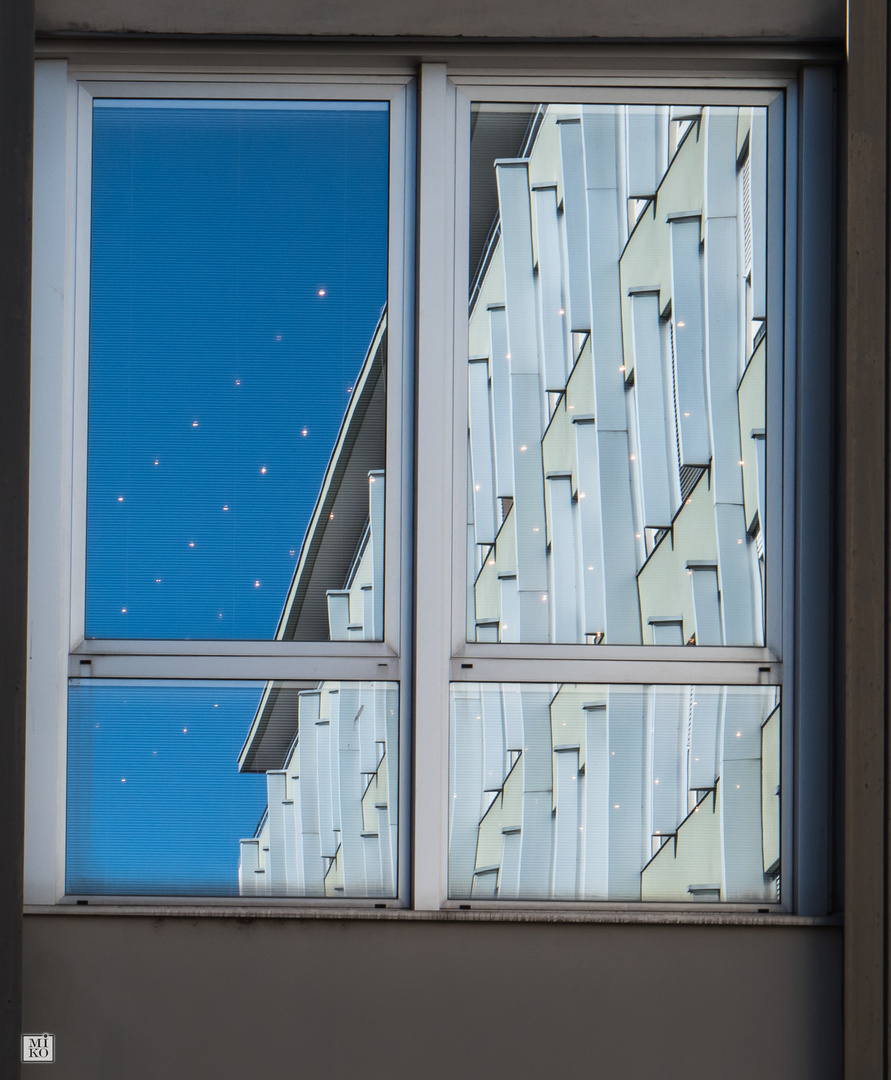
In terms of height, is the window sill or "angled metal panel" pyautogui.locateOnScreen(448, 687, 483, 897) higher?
"angled metal panel" pyautogui.locateOnScreen(448, 687, 483, 897)

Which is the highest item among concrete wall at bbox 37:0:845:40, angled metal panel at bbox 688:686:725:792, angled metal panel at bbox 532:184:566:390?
concrete wall at bbox 37:0:845:40

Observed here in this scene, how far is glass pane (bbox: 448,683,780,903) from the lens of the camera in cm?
213

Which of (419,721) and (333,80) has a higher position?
(333,80)

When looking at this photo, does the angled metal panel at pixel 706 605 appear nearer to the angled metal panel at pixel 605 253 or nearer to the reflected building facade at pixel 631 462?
the reflected building facade at pixel 631 462

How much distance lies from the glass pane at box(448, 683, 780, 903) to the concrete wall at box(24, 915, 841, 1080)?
0.39ft

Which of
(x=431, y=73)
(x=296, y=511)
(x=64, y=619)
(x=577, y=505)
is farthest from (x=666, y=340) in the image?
(x=64, y=619)

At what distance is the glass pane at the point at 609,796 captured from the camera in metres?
2.13

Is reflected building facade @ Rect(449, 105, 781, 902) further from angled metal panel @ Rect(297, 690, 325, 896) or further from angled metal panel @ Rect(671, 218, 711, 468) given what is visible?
angled metal panel @ Rect(297, 690, 325, 896)

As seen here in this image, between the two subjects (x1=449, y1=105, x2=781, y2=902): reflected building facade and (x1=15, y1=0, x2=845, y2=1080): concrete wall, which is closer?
(x1=15, y1=0, x2=845, y2=1080): concrete wall

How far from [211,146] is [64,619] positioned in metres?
1.30

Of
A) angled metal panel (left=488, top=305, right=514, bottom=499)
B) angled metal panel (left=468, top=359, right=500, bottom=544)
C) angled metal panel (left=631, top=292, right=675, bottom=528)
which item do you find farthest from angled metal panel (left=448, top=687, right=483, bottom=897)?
angled metal panel (left=631, top=292, right=675, bottom=528)

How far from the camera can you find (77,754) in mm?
2166

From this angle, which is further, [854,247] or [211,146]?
[211,146]

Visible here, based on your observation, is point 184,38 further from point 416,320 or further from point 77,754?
point 77,754
